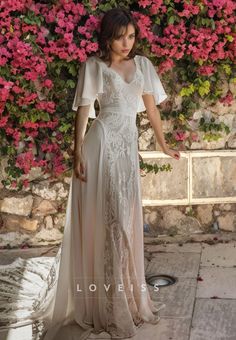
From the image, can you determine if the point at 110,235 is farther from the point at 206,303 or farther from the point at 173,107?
the point at 173,107

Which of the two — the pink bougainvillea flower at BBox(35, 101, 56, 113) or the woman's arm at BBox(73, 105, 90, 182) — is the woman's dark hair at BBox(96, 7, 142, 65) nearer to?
the woman's arm at BBox(73, 105, 90, 182)

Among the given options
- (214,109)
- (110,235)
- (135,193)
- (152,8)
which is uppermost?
(152,8)

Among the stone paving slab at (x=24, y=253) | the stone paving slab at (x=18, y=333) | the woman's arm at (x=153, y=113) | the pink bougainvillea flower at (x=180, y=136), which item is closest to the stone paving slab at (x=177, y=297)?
the stone paving slab at (x=18, y=333)

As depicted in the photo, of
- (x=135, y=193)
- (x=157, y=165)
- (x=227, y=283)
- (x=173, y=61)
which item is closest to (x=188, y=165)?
(x=157, y=165)

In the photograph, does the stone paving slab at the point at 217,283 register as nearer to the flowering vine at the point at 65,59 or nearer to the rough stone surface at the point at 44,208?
the flowering vine at the point at 65,59

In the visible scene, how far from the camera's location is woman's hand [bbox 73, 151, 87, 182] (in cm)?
288

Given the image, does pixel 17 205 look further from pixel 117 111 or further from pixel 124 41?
pixel 124 41

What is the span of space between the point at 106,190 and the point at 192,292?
40.6 inches

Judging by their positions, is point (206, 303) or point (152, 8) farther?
point (152, 8)

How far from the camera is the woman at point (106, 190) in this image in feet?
9.36

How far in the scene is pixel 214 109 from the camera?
14.8 ft

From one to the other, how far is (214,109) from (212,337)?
Result: 6.92ft

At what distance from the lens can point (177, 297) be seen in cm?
345
